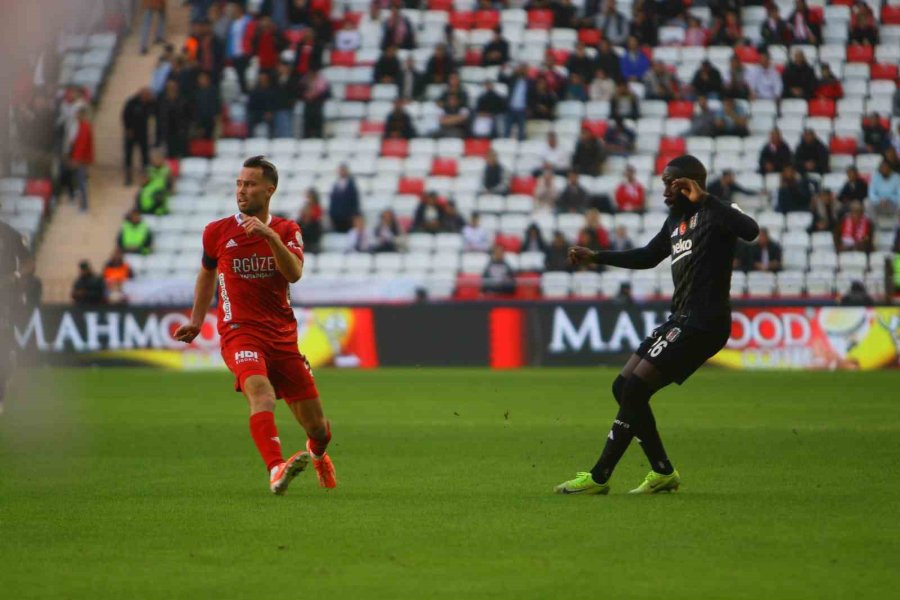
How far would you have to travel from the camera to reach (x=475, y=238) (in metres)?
28.8

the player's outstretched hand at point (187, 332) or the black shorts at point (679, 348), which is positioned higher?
the player's outstretched hand at point (187, 332)

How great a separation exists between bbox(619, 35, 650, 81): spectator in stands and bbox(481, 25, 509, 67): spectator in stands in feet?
7.42

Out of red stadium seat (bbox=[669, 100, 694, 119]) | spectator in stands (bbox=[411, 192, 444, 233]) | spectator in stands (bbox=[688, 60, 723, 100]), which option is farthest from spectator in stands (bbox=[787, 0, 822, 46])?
spectator in stands (bbox=[411, 192, 444, 233])

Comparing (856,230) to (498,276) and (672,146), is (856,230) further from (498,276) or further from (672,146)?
(498,276)

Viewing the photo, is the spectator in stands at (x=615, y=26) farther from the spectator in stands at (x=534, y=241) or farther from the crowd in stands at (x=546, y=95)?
the spectator in stands at (x=534, y=241)

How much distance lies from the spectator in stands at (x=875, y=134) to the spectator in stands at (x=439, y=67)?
786 cm

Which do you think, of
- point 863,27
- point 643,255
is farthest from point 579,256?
point 863,27

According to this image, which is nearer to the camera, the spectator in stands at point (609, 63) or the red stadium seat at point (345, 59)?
the spectator in stands at point (609, 63)

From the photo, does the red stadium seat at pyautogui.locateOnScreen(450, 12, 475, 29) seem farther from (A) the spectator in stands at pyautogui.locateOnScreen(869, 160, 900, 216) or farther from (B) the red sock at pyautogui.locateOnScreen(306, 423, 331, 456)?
(B) the red sock at pyautogui.locateOnScreen(306, 423, 331, 456)

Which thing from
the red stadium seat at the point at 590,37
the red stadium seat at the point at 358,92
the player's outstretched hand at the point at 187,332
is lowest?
the red stadium seat at the point at 358,92

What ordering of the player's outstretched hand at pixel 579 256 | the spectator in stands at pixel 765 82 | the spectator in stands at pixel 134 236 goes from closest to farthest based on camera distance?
1. the player's outstretched hand at pixel 579 256
2. the spectator in stands at pixel 134 236
3. the spectator in stands at pixel 765 82

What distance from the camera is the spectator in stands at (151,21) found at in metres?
33.5

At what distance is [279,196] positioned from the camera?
31406 mm

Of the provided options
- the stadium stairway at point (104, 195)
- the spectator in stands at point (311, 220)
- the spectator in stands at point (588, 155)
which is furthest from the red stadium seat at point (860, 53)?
the stadium stairway at point (104, 195)
